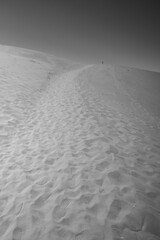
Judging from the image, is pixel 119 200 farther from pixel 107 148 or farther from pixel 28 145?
pixel 28 145

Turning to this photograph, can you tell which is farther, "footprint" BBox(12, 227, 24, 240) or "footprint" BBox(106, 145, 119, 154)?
"footprint" BBox(106, 145, 119, 154)

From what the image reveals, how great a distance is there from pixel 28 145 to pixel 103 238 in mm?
4690

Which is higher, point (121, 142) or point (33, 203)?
point (121, 142)

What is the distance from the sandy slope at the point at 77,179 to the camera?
11.8 feet

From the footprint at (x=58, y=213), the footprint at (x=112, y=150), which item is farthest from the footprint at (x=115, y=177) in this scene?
the footprint at (x=58, y=213)

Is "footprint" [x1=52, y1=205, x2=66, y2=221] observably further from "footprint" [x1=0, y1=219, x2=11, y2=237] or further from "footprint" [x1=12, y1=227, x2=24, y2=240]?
"footprint" [x1=0, y1=219, x2=11, y2=237]

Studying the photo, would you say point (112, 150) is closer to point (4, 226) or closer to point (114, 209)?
point (114, 209)

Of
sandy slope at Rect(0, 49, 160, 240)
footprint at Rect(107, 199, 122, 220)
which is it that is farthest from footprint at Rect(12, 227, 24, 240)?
footprint at Rect(107, 199, 122, 220)

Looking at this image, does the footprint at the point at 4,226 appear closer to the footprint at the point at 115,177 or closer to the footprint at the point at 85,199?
the footprint at the point at 85,199

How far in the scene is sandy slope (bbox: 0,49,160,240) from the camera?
11.8ft

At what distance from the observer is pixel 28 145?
6.79 m

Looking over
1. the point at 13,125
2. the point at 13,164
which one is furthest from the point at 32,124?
the point at 13,164

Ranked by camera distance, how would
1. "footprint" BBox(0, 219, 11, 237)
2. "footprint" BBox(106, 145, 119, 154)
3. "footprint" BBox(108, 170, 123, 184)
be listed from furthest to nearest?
1. "footprint" BBox(106, 145, 119, 154)
2. "footprint" BBox(108, 170, 123, 184)
3. "footprint" BBox(0, 219, 11, 237)

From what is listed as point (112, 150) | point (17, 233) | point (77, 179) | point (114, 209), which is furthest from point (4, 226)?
point (112, 150)
